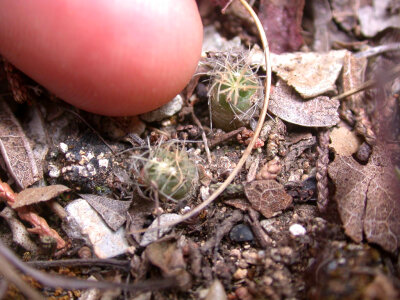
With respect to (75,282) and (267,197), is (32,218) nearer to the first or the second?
(75,282)

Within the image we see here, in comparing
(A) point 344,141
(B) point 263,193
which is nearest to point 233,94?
(B) point 263,193

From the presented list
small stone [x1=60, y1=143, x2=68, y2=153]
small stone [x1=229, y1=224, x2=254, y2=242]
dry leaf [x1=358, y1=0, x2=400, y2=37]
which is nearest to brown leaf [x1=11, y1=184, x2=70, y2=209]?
small stone [x1=60, y1=143, x2=68, y2=153]

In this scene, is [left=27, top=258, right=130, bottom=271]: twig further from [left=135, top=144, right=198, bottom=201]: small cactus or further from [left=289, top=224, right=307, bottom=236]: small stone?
[left=289, top=224, right=307, bottom=236]: small stone

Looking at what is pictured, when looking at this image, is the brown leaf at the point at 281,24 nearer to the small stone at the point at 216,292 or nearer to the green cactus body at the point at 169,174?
the green cactus body at the point at 169,174

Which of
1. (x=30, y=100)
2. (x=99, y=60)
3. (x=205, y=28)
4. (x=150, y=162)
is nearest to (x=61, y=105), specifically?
(x=30, y=100)

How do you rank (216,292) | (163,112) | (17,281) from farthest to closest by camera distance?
(163,112)
(216,292)
(17,281)

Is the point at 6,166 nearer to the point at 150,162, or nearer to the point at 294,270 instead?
the point at 150,162
